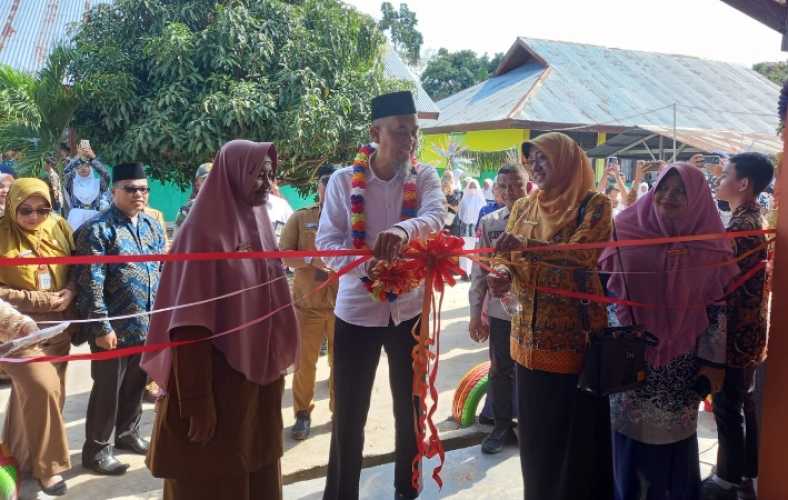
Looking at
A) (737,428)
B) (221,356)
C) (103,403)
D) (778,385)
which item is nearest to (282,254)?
(221,356)

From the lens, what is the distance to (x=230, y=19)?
820cm

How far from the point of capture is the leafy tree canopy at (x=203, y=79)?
26.6ft

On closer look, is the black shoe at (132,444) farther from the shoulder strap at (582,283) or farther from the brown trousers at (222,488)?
the shoulder strap at (582,283)

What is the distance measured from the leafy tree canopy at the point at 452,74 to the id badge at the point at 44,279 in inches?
1697

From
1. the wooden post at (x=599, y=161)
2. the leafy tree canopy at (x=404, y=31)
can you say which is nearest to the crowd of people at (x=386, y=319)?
the wooden post at (x=599, y=161)

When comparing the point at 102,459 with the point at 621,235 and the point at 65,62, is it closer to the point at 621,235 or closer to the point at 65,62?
the point at 621,235

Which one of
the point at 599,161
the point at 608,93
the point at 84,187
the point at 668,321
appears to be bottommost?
the point at 668,321

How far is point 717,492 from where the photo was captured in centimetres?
358

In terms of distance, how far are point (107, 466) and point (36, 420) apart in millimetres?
574

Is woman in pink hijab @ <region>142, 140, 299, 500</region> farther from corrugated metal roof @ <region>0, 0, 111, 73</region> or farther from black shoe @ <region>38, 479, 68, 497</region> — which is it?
corrugated metal roof @ <region>0, 0, 111, 73</region>

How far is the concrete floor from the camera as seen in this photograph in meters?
3.71

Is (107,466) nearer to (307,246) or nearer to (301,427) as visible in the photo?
(301,427)

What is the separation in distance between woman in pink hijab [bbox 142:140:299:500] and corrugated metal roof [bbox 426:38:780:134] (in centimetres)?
1819

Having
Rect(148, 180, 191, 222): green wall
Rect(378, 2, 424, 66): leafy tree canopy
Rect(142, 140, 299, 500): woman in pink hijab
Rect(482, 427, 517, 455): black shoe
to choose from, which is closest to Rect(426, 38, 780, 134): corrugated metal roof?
Rect(148, 180, 191, 222): green wall
